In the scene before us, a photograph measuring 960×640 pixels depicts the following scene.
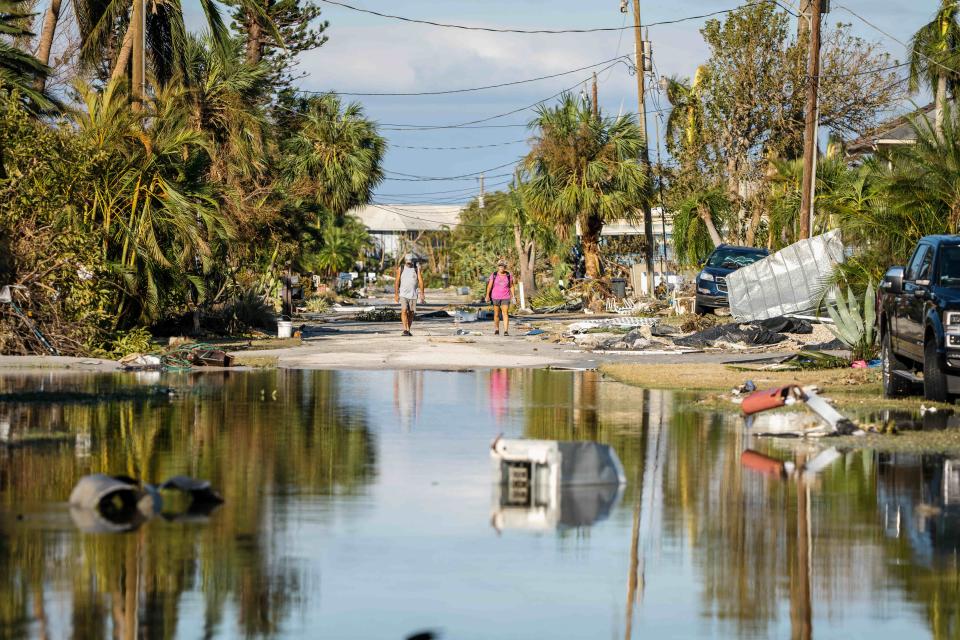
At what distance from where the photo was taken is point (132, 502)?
921 centimetres

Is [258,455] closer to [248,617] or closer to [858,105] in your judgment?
[248,617]

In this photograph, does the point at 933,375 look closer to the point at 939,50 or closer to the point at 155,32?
the point at 155,32

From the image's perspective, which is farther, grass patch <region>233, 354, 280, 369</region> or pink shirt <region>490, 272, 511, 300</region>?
pink shirt <region>490, 272, 511, 300</region>

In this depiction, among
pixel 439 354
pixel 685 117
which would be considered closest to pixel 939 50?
pixel 685 117

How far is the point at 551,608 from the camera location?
21.9 ft

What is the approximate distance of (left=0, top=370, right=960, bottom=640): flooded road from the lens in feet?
21.1

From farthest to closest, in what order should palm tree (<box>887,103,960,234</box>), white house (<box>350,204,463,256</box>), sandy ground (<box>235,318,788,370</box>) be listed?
white house (<box>350,204,463,256</box>) < sandy ground (<box>235,318,788,370</box>) < palm tree (<box>887,103,960,234</box>)

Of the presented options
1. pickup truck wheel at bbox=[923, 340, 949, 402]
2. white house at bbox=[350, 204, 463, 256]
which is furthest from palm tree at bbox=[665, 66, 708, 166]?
white house at bbox=[350, 204, 463, 256]

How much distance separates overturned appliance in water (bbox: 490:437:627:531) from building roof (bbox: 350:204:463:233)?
481ft

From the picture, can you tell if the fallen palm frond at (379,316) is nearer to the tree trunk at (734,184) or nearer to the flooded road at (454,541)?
the tree trunk at (734,184)

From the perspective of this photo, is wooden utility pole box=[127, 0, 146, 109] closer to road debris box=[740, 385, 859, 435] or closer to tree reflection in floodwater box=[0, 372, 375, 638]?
tree reflection in floodwater box=[0, 372, 375, 638]

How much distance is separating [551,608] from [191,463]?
517 centimetres

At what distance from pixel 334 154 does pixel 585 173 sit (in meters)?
11.0

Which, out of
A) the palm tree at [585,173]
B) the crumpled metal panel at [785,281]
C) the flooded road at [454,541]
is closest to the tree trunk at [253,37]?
the palm tree at [585,173]
